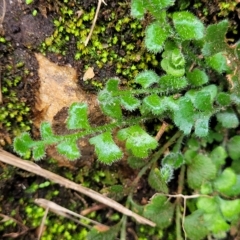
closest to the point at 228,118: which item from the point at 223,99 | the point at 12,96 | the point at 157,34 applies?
the point at 223,99

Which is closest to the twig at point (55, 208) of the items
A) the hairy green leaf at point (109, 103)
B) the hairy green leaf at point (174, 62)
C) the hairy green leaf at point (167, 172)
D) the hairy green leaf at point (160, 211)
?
the hairy green leaf at point (160, 211)

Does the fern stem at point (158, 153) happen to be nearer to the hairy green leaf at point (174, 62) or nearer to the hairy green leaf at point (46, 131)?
the hairy green leaf at point (174, 62)

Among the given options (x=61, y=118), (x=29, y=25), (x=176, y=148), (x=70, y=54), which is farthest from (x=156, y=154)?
(x=29, y=25)

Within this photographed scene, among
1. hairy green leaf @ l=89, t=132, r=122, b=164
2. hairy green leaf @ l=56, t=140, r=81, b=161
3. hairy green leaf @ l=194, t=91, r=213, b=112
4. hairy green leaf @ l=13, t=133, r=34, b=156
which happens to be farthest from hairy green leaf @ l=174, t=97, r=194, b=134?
hairy green leaf @ l=13, t=133, r=34, b=156

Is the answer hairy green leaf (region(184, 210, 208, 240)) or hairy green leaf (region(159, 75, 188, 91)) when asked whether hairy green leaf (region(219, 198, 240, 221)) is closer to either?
hairy green leaf (region(184, 210, 208, 240))

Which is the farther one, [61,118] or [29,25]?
[61,118]

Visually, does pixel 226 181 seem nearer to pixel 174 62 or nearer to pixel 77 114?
pixel 174 62

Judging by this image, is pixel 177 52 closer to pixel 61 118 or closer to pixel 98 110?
pixel 98 110
